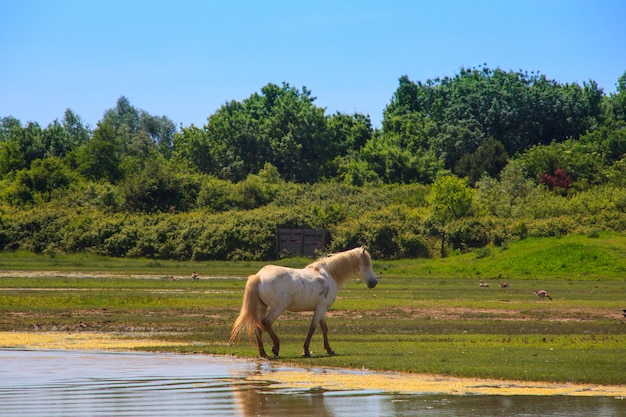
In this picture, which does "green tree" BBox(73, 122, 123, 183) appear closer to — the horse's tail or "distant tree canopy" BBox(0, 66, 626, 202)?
"distant tree canopy" BBox(0, 66, 626, 202)

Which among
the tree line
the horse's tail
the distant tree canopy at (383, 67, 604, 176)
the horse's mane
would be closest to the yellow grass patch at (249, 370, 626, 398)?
the horse's tail

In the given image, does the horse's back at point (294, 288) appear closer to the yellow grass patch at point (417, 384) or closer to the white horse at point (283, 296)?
the white horse at point (283, 296)

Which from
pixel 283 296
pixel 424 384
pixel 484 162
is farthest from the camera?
pixel 484 162

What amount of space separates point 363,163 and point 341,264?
227ft

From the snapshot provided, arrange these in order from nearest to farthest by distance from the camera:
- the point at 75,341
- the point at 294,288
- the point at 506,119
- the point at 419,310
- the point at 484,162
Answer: the point at 294,288, the point at 75,341, the point at 419,310, the point at 484,162, the point at 506,119

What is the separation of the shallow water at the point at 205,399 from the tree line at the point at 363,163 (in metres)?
46.1

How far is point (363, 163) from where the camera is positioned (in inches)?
3531

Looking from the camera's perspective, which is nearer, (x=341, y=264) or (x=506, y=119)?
(x=341, y=264)

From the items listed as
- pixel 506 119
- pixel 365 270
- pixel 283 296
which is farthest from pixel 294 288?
pixel 506 119

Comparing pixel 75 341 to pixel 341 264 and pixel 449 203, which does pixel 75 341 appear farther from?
pixel 449 203

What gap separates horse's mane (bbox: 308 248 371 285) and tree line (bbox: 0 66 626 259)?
1594 inches

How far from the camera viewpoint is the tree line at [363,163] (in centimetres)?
6794

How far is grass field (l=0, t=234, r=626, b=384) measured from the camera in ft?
61.6

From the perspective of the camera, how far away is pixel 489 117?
96.1 meters
